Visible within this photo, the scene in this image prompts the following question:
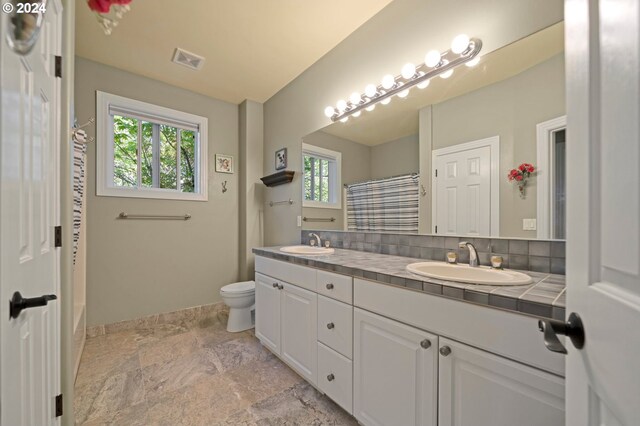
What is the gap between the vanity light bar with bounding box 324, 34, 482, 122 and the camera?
135cm

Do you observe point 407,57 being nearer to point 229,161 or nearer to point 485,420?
point 485,420

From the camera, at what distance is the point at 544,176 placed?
3.70 ft

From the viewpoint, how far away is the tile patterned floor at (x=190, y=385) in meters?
1.40

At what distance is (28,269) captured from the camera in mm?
759

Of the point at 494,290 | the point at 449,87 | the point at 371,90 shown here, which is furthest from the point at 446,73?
the point at 494,290

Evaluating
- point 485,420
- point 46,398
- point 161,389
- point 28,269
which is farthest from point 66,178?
point 485,420

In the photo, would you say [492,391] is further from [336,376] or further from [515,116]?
[515,116]

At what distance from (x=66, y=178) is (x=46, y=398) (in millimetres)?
886

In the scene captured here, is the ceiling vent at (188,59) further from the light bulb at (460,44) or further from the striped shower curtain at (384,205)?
the light bulb at (460,44)

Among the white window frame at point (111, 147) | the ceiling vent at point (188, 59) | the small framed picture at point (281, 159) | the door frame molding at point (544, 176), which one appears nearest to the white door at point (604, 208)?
the door frame molding at point (544, 176)

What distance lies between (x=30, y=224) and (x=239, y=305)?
1.88 meters

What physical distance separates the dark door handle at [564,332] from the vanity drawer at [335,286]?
→ 34.2 inches

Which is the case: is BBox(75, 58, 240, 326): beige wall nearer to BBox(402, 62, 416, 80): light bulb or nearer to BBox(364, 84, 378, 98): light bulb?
BBox(364, 84, 378, 98): light bulb
